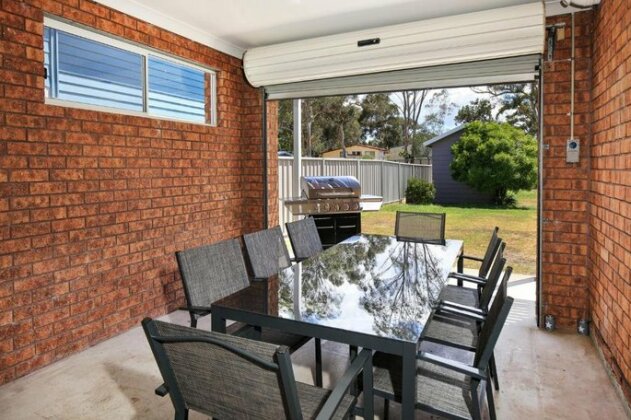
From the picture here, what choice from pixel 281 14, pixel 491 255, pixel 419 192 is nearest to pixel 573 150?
pixel 491 255

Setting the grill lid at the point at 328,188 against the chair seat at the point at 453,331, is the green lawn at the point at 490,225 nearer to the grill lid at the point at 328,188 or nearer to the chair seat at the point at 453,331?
the grill lid at the point at 328,188

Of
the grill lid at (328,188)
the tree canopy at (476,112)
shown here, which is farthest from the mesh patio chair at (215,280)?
the tree canopy at (476,112)

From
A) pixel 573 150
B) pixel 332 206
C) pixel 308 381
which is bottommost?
pixel 308 381

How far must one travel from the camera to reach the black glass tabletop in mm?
1854

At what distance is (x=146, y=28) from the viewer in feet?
12.4

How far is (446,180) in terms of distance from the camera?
496 inches

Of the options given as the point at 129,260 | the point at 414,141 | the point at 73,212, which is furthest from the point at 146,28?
the point at 414,141

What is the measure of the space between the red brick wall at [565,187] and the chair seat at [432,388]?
7.34ft

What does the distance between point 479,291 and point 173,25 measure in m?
3.60

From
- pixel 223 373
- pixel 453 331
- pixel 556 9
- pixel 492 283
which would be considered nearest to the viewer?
pixel 223 373

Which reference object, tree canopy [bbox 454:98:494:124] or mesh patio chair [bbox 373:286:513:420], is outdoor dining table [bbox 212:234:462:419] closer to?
mesh patio chair [bbox 373:286:513:420]

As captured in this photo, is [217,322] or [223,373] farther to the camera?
[217,322]

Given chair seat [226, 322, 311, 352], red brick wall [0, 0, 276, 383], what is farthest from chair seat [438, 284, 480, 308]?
red brick wall [0, 0, 276, 383]

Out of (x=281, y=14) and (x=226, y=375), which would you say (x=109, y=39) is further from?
(x=226, y=375)
